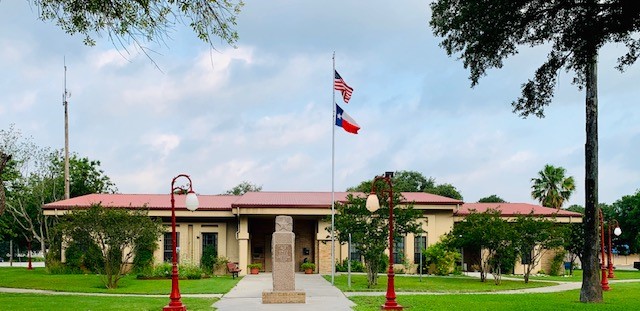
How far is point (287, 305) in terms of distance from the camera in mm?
19297

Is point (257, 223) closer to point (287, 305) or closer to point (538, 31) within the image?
point (287, 305)

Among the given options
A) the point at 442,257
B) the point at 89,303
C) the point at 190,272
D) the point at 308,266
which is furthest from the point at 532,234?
the point at 89,303

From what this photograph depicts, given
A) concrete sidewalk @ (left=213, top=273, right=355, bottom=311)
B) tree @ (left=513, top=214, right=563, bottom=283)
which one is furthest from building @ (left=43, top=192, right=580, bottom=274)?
concrete sidewalk @ (left=213, top=273, right=355, bottom=311)

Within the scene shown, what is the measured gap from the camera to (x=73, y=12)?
1105cm

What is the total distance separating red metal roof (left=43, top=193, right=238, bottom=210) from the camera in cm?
3650

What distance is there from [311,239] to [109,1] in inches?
1166

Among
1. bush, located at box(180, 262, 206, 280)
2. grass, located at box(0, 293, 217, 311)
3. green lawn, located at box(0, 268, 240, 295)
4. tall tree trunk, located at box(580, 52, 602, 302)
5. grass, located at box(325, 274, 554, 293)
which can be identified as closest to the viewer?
grass, located at box(0, 293, 217, 311)

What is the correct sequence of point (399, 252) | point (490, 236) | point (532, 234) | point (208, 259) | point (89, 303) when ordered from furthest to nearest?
point (399, 252) < point (208, 259) < point (532, 234) < point (490, 236) < point (89, 303)

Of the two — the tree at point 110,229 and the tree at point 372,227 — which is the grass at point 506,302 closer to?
the tree at point 372,227

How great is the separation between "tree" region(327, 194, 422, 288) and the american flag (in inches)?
198

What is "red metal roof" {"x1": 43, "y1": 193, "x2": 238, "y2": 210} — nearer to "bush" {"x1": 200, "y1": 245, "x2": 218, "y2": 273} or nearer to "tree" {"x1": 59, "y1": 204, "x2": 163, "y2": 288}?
"bush" {"x1": 200, "y1": 245, "x2": 218, "y2": 273}

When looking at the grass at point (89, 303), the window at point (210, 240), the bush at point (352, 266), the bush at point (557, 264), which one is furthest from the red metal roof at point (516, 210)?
the grass at point (89, 303)

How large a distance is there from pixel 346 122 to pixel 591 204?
11690 mm

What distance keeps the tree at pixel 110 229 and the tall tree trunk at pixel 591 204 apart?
16.6 meters
